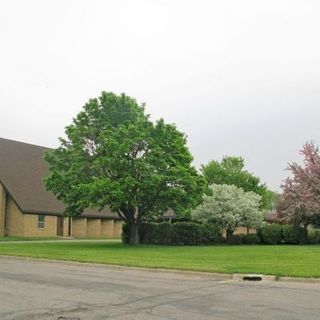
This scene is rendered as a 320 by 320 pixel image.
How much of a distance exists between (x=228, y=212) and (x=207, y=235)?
356 cm

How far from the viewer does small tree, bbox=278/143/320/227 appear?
142ft

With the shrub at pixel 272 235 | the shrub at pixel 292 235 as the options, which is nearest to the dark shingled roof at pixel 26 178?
the shrub at pixel 272 235

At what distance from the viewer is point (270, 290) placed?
547 inches

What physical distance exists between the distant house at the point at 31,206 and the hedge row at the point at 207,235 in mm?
11831

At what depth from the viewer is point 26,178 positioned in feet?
166

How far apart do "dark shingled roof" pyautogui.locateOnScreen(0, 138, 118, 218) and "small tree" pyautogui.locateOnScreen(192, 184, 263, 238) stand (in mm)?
13616

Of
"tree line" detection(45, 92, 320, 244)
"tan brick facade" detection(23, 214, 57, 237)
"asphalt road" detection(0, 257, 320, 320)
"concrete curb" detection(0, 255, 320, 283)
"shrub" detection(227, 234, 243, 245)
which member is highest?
"tree line" detection(45, 92, 320, 244)

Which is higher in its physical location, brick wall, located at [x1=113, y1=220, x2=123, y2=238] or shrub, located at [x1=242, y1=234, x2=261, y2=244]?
brick wall, located at [x1=113, y1=220, x2=123, y2=238]

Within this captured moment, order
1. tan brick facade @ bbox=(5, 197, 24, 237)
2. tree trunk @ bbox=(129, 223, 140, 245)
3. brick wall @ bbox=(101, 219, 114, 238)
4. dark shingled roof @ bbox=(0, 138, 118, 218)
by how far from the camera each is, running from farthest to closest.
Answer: brick wall @ bbox=(101, 219, 114, 238) → dark shingled roof @ bbox=(0, 138, 118, 218) → tan brick facade @ bbox=(5, 197, 24, 237) → tree trunk @ bbox=(129, 223, 140, 245)

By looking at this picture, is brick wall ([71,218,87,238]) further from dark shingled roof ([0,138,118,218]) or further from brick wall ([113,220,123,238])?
brick wall ([113,220,123,238])

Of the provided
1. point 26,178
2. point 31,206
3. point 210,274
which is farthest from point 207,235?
point 210,274

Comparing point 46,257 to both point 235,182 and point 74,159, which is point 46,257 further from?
point 235,182

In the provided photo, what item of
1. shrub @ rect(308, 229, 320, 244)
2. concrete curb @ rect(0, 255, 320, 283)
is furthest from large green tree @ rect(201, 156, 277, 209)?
concrete curb @ rect(0, 255, 320, 283)

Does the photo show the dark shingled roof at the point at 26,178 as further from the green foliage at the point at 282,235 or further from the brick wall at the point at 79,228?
the green foliage at the point at 282,235
